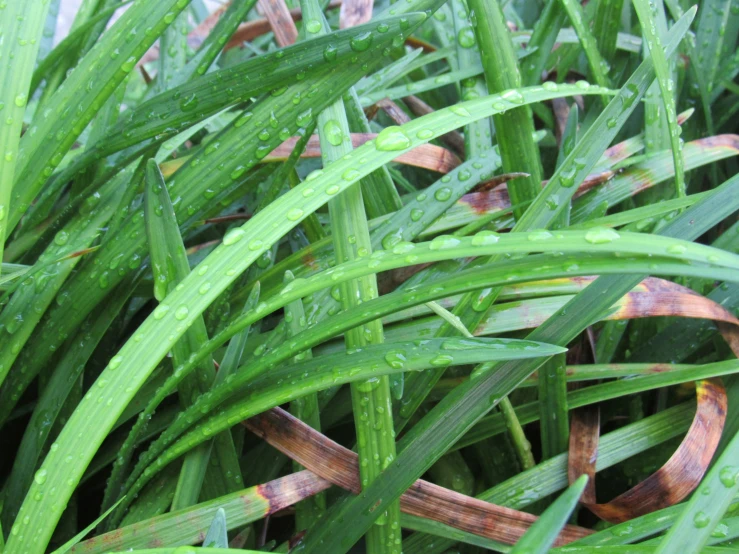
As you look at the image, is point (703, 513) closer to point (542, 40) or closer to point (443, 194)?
point (443, 194)

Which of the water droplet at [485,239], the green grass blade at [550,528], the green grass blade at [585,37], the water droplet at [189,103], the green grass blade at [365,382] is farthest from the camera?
the green grass blade at [585,37]

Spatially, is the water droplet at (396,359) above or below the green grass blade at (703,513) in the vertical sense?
above

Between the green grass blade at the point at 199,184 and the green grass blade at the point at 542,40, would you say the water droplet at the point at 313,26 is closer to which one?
the green grass blade at the point at 199,184

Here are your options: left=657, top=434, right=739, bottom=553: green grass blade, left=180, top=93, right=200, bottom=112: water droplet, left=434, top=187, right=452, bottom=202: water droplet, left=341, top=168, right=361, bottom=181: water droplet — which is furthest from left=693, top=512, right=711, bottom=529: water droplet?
left=180, top=93, right=200, bottom=112: water droplet

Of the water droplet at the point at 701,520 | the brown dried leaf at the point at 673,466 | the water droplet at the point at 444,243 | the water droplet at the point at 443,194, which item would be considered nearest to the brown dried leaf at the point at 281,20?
the water droplet at the point at 443,194

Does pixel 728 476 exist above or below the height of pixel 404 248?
below

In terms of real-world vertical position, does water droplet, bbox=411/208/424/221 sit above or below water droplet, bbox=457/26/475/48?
below

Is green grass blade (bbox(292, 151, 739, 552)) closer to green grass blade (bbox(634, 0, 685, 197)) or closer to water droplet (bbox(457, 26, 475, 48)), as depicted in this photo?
green grass blade (bbox(634, 0, 685, 197))

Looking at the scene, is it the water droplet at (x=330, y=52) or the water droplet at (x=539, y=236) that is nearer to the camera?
the water droplet at (x=539, y=236)

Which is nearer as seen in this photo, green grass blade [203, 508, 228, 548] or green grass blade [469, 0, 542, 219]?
green grass blade [203, 508, 228, 548]

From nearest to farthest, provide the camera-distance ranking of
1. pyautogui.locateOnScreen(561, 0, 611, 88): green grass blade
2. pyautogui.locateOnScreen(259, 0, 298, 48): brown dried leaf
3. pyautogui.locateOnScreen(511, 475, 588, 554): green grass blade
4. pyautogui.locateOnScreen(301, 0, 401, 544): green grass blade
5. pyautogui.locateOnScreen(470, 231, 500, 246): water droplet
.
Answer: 1. pyautogui.locateOnScreen(511, 475, 588, 554): green grass blade
2. pyautogui.locateOnScreen(470, 231, 500, 246): water droplet
3. pyautogui.locateOnScreen(301, 0, 401, 544): green grass blade
4. pyautogui.locateOnScreen(561, 0, 611, 88): green grass blade
5. pyautogui.locateOnScreen(259, 0, 298, 48): brown dried leaf

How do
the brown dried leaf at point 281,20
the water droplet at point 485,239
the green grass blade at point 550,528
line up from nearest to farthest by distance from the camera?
1. the green grass blade at point 550,528
2. the water droplet at point 485,239
3. the brown dried leaf at point 281,20

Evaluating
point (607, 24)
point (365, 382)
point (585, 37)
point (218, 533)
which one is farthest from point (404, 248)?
point (607, 24)
